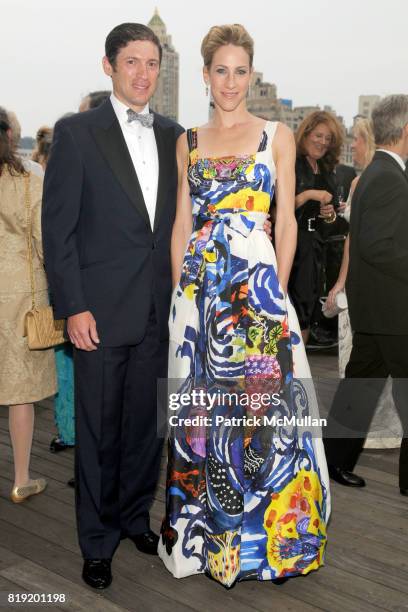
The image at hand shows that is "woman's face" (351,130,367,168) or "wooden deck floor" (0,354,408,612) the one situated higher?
"woman's face" (351,130,367,168)

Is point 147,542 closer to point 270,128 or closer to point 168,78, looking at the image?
point 270,128

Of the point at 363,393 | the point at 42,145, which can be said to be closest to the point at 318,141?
the point at 42,145

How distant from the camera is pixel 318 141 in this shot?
5820mm

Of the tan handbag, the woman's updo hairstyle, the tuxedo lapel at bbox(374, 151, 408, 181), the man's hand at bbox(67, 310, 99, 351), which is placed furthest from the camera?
the tuxedo lapel at bbox(374, 151, 408, 181)

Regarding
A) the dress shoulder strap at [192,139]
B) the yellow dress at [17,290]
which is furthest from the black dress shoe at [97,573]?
the dress shoulder strap at [192,139]

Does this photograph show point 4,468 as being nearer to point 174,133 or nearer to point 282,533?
point 282,533

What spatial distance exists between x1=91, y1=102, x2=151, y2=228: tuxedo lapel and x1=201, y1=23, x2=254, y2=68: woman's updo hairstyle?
438mm

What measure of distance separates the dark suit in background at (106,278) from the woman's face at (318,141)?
295 cm

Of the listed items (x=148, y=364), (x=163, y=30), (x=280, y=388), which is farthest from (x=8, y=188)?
(x=163, y=30)

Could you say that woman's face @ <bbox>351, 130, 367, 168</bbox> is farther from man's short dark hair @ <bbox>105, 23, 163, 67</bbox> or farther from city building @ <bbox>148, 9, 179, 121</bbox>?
city building @ <bbox>148, 9, 179, 121</bbox>

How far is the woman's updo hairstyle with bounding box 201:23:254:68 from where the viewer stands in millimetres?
2686

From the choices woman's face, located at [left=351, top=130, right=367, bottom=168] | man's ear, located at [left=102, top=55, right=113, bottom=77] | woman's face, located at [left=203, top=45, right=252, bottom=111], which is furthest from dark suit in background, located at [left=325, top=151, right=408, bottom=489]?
woman's face, located at [left=351, top=130, right=367, bottom=168]

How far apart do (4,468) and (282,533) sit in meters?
1.93

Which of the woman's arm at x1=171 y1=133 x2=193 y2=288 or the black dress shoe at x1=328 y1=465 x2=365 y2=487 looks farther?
the black dress shoe at x1=328 y1=465 x2=365 y2=487
